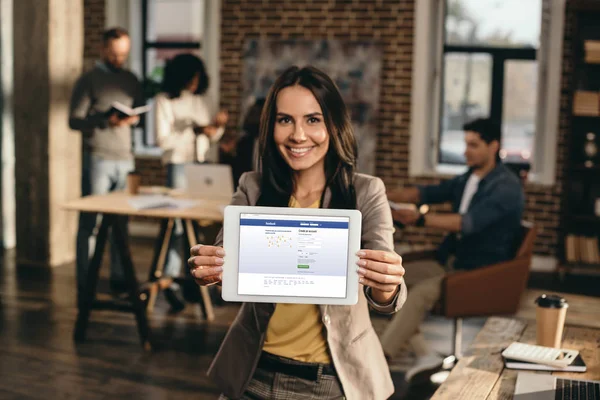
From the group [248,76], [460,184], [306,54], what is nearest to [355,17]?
[306,54]

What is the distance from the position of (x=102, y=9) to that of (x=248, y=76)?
170 cm

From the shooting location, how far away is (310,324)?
210 cm

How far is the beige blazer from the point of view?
6.79ft

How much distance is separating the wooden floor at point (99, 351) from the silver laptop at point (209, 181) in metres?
0.84

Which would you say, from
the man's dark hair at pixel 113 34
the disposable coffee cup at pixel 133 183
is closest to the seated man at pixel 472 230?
the disposable coffee cup at pixel 133 183

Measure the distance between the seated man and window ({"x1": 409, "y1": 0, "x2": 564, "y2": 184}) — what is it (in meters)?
2.70

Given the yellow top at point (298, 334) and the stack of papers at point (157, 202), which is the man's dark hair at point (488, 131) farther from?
the yellow top at point (298, 334)

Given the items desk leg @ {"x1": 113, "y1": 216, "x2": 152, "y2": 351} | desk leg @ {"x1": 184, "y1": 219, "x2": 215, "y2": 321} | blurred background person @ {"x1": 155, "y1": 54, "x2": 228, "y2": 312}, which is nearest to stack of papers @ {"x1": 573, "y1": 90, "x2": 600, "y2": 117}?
blurred background person @ {"x1": 155, "y1": 54, "x2": 228, "y2": 312}

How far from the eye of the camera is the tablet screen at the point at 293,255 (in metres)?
1.84

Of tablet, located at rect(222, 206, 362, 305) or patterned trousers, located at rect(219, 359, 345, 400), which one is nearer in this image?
tablet, located at rect(222, 206, 362, 305)

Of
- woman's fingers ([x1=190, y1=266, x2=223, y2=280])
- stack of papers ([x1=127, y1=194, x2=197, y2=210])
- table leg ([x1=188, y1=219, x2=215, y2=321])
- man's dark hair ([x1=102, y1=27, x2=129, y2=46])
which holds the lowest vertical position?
table leg ([x1=188, y1=219, x2=215, y2=321])

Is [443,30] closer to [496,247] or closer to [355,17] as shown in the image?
[355,17]

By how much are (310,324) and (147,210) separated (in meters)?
2.71

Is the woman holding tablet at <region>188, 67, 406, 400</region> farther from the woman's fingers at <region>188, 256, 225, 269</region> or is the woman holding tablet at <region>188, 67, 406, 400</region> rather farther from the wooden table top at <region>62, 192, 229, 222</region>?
the wooden table top at <region>62, 192, 229, 222</region>
